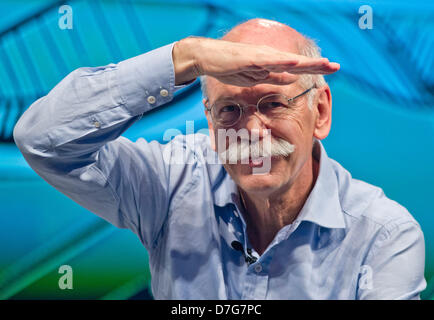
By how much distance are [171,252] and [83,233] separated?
1.72ft

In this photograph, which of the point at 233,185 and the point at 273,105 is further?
the point at 233,185

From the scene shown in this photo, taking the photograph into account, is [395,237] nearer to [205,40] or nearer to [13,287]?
[205,40]

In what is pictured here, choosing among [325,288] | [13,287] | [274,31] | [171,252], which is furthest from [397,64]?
[13,287]

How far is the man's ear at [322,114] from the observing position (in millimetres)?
1690

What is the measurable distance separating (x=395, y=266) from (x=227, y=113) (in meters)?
0.65

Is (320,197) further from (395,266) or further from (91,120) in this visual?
(91,120)

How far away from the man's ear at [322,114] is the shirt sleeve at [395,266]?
0.35 meters

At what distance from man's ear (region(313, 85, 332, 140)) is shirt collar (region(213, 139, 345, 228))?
93 mm

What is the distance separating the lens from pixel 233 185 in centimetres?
174

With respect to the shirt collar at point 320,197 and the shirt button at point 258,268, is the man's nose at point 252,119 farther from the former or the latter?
the shirt button at point 258,268
